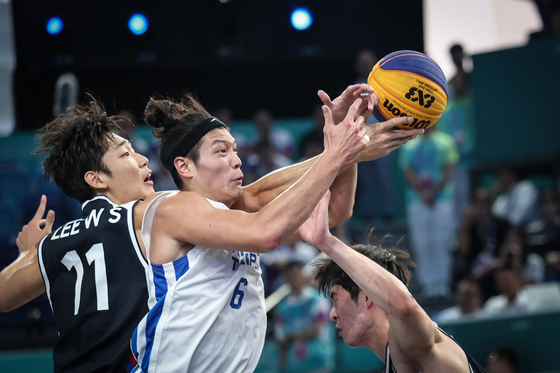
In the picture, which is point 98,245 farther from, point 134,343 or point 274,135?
point 274,135

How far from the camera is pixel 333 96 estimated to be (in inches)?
397

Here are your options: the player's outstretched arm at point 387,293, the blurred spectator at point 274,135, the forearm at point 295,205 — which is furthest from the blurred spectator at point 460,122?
the forearm at point 295,205

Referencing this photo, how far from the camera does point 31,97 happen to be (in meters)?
10.1

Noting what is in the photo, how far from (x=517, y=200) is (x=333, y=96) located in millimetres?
3693

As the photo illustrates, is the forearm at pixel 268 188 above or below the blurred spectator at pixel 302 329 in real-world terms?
above

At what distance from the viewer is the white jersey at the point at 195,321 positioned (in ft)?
8.49

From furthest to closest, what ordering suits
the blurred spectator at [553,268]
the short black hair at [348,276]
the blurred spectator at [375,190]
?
the blurred spectator at [375,190] → the blurred spectator at [553,268] → the short black hair at [348,276]

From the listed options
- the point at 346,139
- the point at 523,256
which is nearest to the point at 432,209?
the point at 523,256

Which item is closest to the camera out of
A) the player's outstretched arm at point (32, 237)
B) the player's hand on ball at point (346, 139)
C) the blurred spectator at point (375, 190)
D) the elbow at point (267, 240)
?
the elbow at point (267, 240)

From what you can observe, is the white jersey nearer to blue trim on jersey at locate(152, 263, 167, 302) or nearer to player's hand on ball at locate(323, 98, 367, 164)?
blue trim on jersey at locate(152, 263, 167, 302)

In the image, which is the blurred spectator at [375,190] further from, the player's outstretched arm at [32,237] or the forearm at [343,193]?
the player's outstretched arm at [32,237]

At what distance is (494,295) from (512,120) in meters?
3.60

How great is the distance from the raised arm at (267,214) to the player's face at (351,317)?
0.91m

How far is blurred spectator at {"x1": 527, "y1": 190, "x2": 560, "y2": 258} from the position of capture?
9133mm
